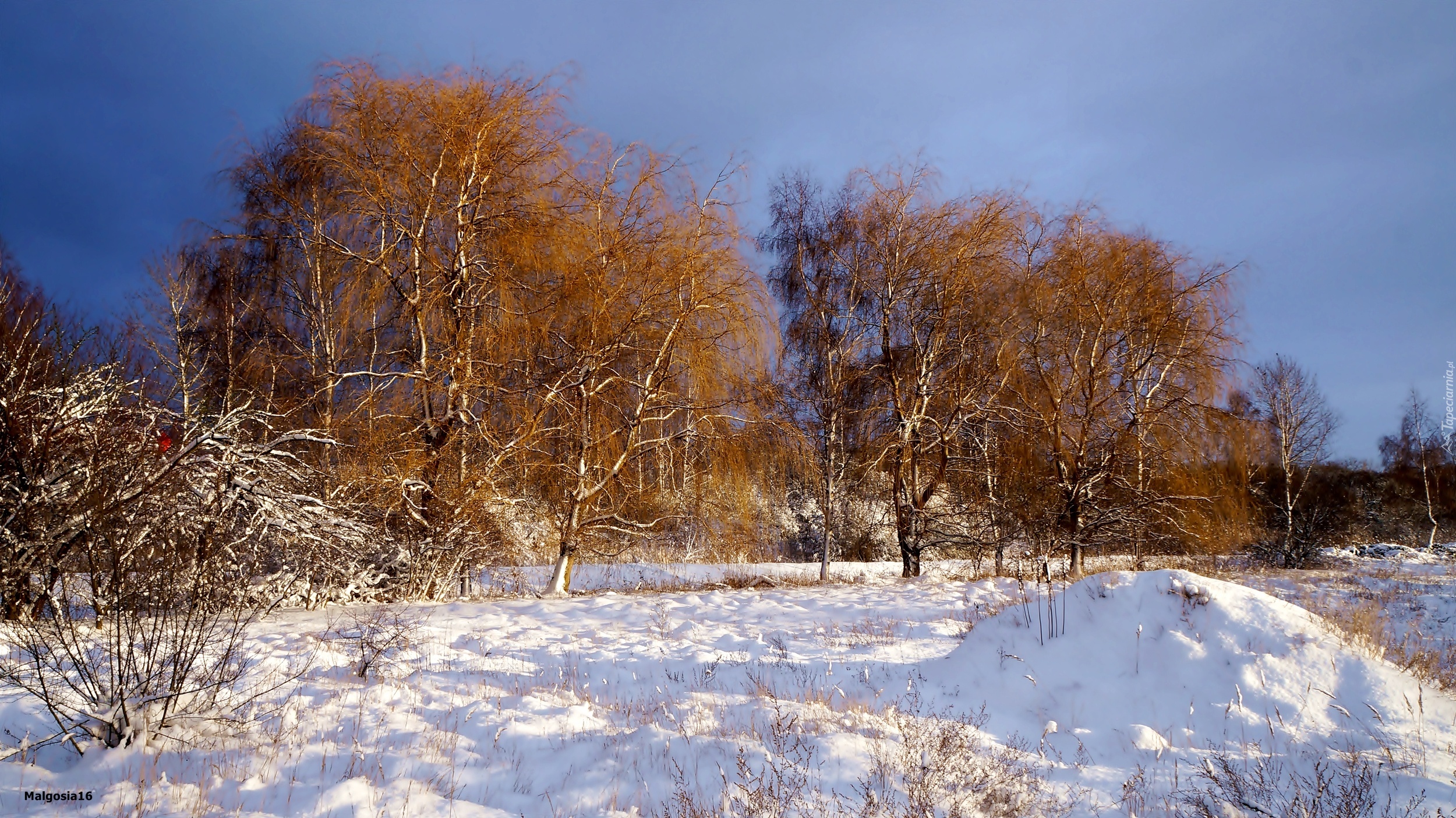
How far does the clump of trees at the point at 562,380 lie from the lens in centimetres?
740

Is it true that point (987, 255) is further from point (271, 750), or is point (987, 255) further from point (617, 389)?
point (271, 750)

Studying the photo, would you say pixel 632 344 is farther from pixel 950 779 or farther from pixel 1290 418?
pixel 1290 418

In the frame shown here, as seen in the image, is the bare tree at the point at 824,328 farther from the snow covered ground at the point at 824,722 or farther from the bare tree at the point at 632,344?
the snow covered ground at the point at 824,722

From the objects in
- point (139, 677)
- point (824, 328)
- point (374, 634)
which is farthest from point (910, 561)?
point (139, 677)

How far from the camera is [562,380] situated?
1068 centimetres

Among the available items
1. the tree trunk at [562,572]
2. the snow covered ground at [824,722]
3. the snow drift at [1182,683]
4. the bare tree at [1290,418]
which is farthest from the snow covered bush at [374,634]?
the bare tree at [1290,418]

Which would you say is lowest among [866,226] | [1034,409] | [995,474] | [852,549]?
[852,549]

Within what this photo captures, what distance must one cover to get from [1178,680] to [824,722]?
258cm

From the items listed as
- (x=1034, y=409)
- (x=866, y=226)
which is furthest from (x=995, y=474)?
(x=866, y=226)

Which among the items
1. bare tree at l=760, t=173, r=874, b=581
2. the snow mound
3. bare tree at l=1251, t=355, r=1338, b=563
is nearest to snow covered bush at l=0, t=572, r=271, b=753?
the snow mound

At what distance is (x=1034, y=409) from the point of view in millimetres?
13117

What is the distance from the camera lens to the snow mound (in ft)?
13.7

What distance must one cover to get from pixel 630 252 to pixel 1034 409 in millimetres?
8113

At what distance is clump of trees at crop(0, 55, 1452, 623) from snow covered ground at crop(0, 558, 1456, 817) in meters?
2.27
